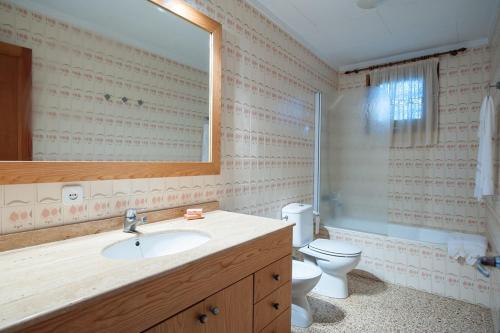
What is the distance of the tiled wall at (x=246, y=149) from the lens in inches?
44.0

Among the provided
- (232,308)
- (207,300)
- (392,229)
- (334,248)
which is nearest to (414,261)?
(392,229)

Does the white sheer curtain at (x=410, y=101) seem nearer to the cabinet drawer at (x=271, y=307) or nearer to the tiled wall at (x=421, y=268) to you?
the tiled wall at (x=421, y=268)

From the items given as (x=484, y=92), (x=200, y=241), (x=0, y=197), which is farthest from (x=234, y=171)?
(x=484, y=92)

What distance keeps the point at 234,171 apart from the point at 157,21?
1.03 meters

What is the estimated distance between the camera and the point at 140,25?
Answer: 4.56 ft

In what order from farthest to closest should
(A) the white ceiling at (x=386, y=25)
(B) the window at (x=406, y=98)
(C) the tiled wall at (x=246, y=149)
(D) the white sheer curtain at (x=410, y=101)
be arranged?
(B) the window at (x=406, y=98) → (D) the white sheer curtain at (x=410, y=101) → (A) the white ceiling at (x=386, y=25) → (C) the tiled wall at (x=246, y=149)

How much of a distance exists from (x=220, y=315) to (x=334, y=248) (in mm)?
1492

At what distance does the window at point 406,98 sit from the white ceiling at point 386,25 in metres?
0.33

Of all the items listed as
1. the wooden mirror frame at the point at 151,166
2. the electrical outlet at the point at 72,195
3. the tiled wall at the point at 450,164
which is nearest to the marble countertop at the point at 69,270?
the electrical outlet at the point at 72,195

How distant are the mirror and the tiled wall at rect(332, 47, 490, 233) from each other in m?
1.95

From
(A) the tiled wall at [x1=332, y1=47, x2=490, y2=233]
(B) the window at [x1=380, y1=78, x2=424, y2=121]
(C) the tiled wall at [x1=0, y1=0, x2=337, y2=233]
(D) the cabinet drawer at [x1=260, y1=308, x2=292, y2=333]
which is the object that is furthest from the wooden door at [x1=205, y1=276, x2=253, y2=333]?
(B) the window at [x1=380, y1=78, x2=424, y2=121]

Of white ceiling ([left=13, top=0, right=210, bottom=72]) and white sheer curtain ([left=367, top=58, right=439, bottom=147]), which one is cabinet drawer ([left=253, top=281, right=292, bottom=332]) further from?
white sheer curtain ([left=367, top=58, right=439, bottom=147])

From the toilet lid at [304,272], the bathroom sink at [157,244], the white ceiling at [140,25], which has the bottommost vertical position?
the toilet lid at [304,272]

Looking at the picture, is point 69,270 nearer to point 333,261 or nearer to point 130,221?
point 130,221
